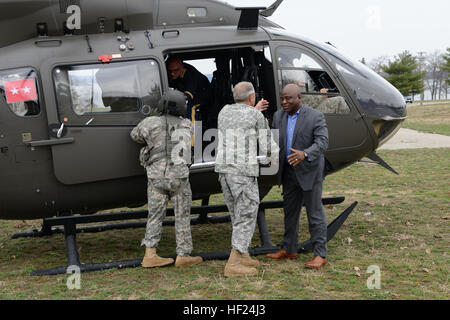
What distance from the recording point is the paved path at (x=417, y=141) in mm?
15814

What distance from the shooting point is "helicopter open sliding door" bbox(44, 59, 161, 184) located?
4.90 meters

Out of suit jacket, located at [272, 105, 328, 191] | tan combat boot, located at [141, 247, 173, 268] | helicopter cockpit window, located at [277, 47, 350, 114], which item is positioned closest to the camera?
suit jacket, located at [272, 105, 328, 191]

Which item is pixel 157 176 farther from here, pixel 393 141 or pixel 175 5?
pixel 393 141

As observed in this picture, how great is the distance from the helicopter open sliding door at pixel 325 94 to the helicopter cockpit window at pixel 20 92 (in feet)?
8.87

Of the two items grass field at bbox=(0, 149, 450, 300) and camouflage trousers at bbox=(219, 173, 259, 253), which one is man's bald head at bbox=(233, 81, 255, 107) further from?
grass field at bbox=(0, 149, 450, 300)

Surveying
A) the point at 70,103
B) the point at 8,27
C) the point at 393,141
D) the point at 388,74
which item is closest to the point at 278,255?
the point at 70,103

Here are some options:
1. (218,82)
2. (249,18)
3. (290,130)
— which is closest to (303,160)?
(290,130)

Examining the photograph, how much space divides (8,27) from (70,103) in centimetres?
111

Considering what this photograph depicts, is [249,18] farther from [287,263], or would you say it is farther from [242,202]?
[287,263]

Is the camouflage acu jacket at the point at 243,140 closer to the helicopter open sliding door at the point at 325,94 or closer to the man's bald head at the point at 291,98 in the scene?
the man's bald head at the point at 291,98

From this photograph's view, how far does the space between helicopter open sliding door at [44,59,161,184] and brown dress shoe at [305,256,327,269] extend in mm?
2061

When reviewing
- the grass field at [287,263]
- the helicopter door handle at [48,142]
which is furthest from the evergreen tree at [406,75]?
the helicopter door handle at [48,142]

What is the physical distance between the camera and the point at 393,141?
17719 mm

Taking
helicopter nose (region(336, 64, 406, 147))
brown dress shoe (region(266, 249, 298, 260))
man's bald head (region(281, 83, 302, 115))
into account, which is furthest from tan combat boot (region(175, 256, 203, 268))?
helicopter nose (region(336, 64, 406, 147))
